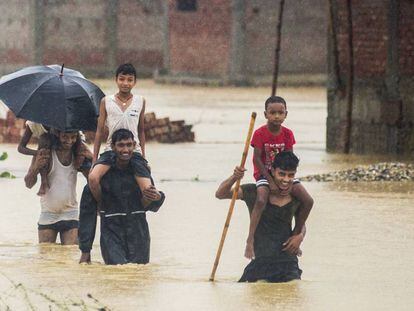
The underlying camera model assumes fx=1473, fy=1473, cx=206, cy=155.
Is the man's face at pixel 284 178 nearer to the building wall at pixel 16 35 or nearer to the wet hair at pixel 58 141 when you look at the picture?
the wet hair at pixel 58 141

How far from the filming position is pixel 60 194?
10.5m

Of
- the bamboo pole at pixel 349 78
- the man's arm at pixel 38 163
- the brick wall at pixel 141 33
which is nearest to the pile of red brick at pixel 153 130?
the bamboo pole at pixel 349 78

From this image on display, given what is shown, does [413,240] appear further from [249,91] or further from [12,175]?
[249,91]

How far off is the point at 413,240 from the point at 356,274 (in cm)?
186

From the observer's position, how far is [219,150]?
66.7 ft

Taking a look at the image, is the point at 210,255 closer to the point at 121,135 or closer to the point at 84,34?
the point at 121,135

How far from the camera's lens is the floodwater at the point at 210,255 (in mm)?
8227

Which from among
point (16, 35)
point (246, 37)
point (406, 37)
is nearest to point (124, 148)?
point (406, 37)

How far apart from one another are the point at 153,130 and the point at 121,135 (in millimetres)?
11582

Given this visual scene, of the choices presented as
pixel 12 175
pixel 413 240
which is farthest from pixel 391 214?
pixel 12 175

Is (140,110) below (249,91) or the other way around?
the other way around

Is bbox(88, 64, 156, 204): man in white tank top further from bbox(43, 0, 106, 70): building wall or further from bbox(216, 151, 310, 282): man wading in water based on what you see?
bbox(43, 0, 106, 70): building wall

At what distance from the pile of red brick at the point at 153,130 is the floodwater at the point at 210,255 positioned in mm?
1495

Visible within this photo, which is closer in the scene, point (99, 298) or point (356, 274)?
point (99, 298)
